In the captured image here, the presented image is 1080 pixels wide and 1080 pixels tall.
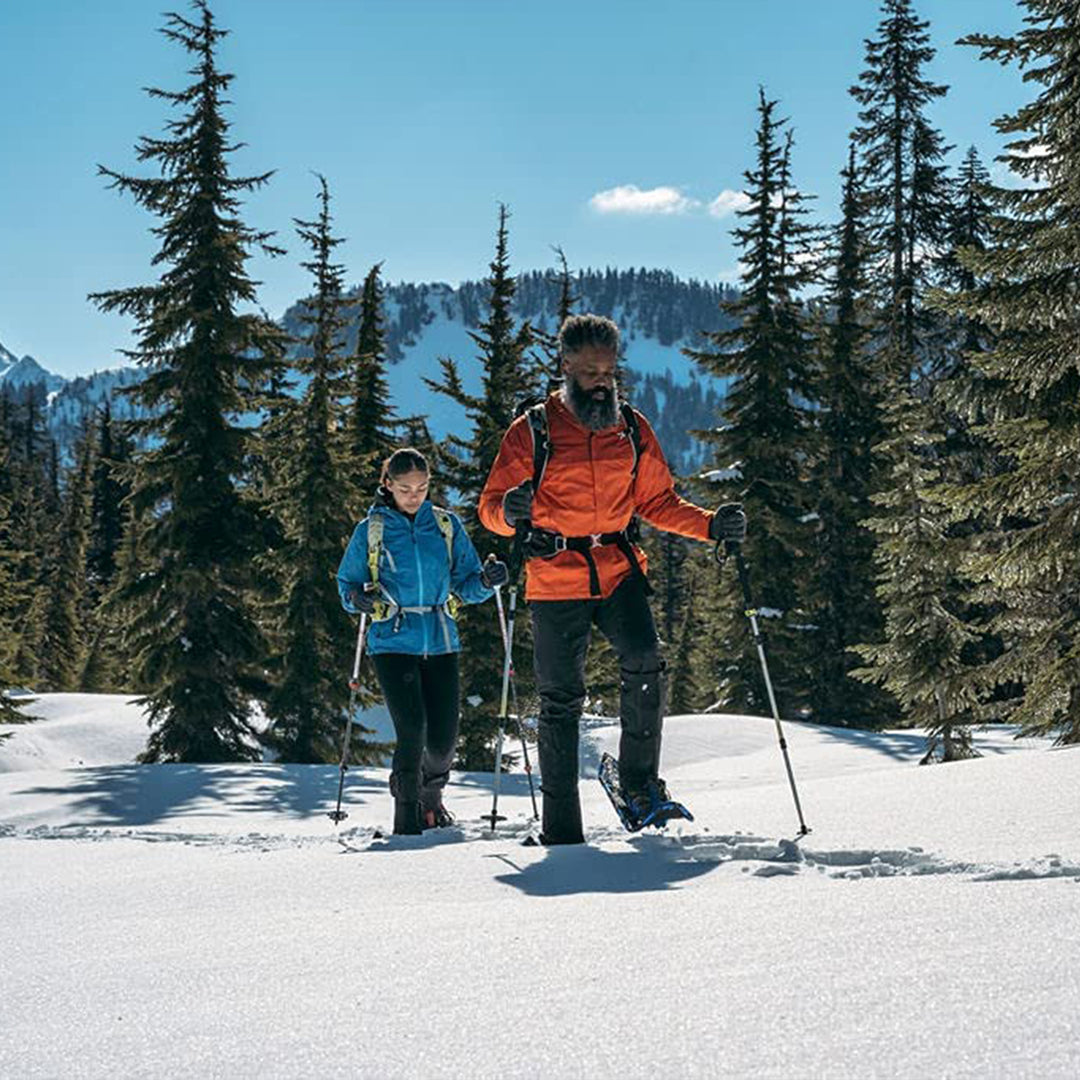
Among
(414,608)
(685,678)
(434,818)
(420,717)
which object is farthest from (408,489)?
(685,678)

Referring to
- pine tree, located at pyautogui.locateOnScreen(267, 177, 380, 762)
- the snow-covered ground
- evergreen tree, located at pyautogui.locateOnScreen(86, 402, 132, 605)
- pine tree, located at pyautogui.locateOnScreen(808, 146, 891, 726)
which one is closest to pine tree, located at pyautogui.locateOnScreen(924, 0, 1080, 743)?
the snow-covered ground

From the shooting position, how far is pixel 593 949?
2.64 m

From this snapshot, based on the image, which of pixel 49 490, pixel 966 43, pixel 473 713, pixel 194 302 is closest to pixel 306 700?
pixel 473 713

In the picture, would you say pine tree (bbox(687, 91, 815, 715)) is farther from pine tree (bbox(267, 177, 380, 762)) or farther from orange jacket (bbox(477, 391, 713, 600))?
orange jacket (bbox(477, 391, 713, 600))

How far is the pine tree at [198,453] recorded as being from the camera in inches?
658

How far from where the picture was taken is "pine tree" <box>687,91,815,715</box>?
24.7 meters

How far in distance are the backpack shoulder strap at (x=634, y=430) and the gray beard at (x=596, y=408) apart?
0.17m

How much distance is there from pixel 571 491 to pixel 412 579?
6.21 feet

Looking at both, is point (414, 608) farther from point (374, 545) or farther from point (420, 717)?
point (420, 717)

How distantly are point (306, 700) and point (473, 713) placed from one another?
2.95m

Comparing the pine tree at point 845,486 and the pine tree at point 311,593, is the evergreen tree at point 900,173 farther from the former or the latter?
the pine tree at point 311,593

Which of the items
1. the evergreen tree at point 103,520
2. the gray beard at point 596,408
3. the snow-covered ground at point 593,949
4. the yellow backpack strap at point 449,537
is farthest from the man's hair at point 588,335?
the evergreen tree at point 103,520

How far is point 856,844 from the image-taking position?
4387mm

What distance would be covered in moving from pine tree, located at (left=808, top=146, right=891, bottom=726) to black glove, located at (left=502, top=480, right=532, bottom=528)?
20664mm
